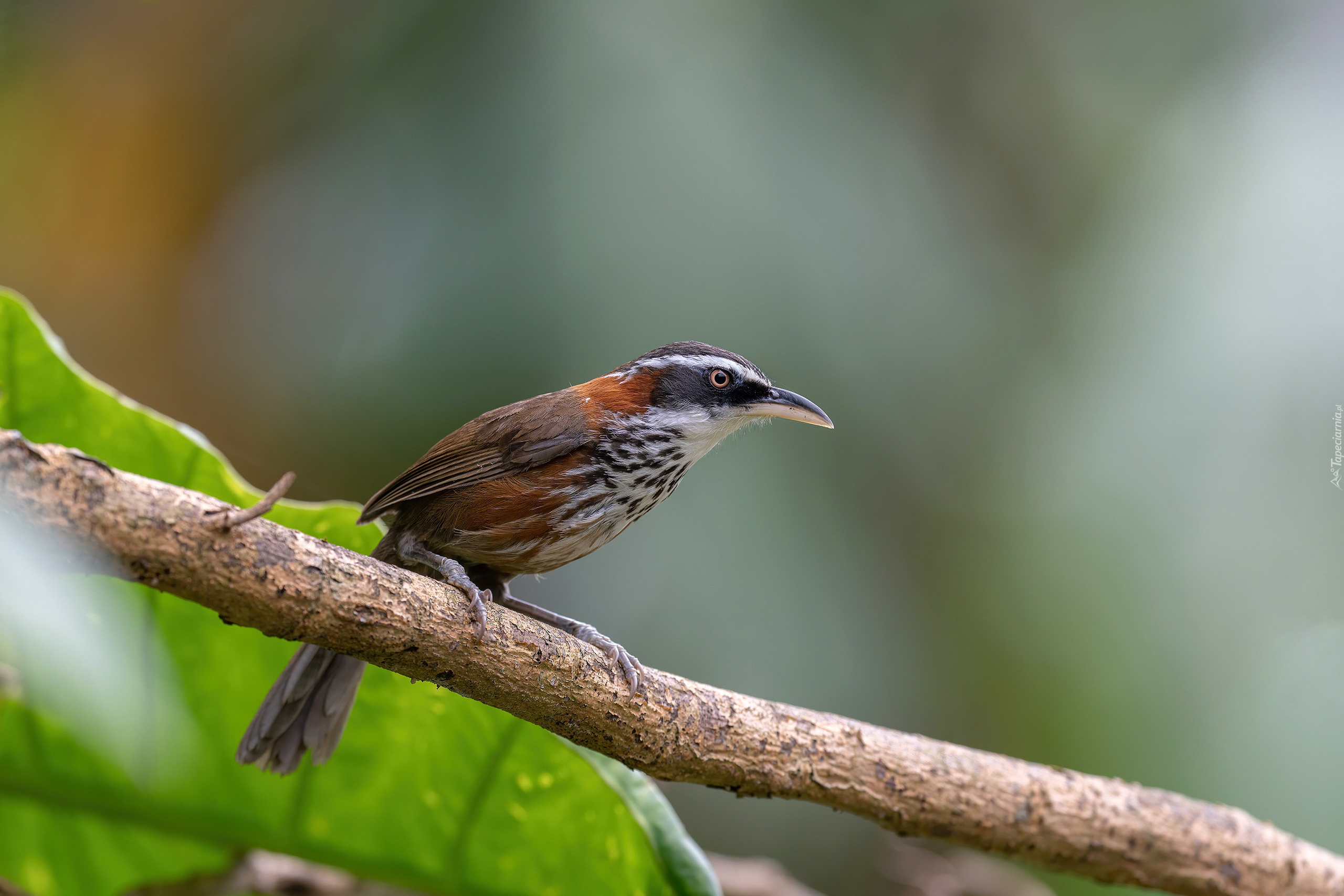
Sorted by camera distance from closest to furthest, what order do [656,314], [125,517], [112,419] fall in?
[125,517], [112,419], [656,314]

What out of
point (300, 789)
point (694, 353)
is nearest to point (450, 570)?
point (300, 789)

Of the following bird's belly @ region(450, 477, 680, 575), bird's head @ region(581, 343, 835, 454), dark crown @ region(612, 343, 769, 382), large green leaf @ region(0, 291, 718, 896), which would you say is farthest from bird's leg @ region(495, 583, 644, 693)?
dark crown @ region(612, 343, 769, 382)

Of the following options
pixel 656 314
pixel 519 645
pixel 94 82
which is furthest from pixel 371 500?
pixel 94 82

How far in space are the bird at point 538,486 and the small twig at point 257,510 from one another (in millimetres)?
752

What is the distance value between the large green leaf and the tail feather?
0.50 ft

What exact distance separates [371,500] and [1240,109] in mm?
4859

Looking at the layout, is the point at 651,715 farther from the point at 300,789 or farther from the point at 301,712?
the point at 300,789

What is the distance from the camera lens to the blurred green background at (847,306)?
4543 millimetres

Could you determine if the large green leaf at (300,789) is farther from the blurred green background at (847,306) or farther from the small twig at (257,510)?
the blurred green background at (847,306)

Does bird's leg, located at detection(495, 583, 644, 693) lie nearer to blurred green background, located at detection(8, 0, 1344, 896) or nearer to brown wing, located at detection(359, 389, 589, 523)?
brown wing, located at detection(359, 389, 589, 523)

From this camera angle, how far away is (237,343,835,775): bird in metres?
2.52

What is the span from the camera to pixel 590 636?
2.50m

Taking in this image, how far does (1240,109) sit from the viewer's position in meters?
5.21

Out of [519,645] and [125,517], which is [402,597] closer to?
[519,645]
